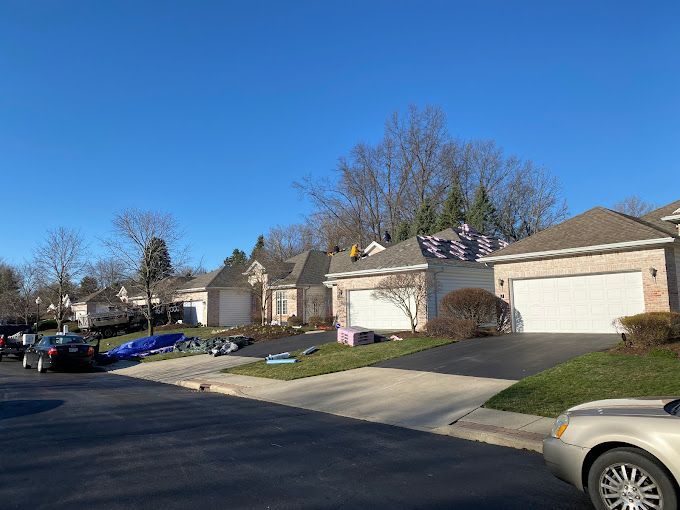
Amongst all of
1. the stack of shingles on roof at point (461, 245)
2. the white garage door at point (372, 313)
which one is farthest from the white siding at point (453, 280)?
the white garage door at point (372, 313)

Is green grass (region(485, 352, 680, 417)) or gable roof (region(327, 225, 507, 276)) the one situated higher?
gable roof (region(327, 225, 507, 276))

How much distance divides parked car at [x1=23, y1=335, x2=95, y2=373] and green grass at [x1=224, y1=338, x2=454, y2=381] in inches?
251

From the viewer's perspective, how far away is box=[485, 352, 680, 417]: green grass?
28.8 feet

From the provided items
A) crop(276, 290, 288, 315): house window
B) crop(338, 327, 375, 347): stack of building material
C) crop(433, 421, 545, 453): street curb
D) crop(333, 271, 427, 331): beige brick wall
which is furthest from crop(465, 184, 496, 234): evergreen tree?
crop(433, 421, 545, 453): street curb

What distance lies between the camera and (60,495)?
16.8ft

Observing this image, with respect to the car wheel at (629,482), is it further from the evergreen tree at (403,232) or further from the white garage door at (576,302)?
the evergreen tree at (403,232)

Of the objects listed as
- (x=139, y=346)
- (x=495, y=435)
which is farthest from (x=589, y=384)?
(x=139, y=346)

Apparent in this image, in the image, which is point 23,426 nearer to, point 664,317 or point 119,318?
point 664,317

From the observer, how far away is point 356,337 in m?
18.9

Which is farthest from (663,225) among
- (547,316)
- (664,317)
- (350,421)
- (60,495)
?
(60,495)

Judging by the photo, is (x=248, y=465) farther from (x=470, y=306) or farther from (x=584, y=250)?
(x=584, y=250)

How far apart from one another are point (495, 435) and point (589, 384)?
3.58m

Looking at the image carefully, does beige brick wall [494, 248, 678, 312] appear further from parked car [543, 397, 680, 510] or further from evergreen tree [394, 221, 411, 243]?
evergreen tree [394, 221, 411, 243]

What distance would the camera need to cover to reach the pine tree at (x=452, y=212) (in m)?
43.0
